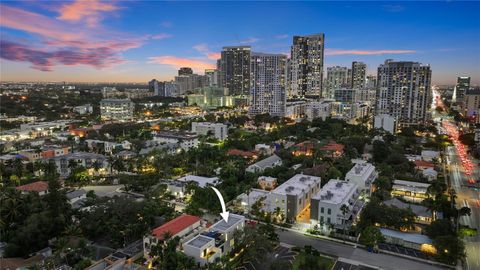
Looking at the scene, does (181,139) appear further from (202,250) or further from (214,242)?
(202,250)

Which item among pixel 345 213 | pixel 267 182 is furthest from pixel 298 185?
pixel 345 213

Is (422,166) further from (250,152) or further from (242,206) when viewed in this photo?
(242,206)

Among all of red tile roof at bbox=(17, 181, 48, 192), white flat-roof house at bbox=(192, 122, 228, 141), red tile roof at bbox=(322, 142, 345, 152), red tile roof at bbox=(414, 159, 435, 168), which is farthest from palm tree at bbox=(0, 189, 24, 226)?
red tile roof at bbox=(414, 159, 435, 168)

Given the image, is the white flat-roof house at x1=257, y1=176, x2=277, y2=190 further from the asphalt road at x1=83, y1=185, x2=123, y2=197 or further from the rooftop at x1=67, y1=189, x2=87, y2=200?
the rooftop at x1=67, y1=189, x2=87, y2=200

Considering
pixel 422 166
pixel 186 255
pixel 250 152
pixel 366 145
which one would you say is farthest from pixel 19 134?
pixel 422 166

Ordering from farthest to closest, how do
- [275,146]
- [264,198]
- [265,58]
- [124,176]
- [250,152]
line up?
[265,58] → [275,146] → [250,152] → [124,176] → [264,198]
